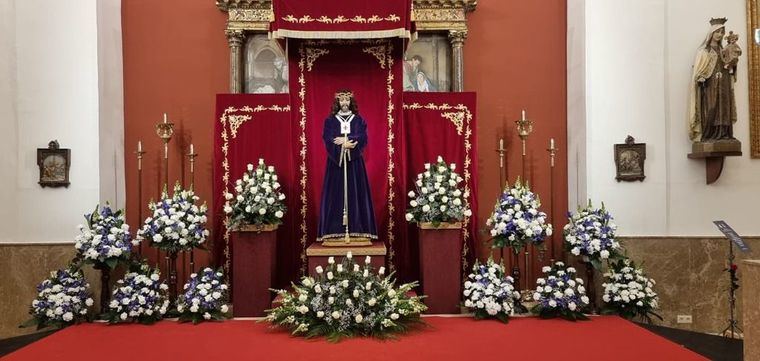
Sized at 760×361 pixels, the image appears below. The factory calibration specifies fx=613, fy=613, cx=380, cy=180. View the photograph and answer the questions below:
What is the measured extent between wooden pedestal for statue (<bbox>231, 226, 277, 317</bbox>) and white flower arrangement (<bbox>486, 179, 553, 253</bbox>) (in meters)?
2.69

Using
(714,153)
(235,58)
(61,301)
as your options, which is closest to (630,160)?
(714,153)

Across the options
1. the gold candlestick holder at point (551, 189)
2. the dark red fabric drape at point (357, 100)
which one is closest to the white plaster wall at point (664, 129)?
the gold candlestick holder at point (551, 189)

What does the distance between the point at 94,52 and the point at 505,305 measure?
586cm

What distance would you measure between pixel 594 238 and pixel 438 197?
1.89 m

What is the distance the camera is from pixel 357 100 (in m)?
8.14

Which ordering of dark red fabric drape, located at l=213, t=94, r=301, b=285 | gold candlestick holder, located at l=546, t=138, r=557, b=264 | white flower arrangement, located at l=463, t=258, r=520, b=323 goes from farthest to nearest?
gold candlestick holder, located at l=546, t=138, r=557, b=264 < dark red fabric drape, located at l=213, t=94, r=301, b=285 < white flower arrangement, located at l=463, t=258, r=520, b=323

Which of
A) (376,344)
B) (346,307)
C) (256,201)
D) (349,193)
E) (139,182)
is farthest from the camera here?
(139,182)

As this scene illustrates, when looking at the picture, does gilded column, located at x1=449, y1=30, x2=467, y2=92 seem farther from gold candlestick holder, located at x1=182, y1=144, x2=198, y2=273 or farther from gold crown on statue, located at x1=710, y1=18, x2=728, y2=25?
gold candlestick holder, located at x1=182, y1=144, x2=198, y2=273

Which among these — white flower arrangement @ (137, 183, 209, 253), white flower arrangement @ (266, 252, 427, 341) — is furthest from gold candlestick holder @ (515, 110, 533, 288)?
white flower arrangement @ (137, 183, 209, 253)

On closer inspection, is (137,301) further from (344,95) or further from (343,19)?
(343,19)

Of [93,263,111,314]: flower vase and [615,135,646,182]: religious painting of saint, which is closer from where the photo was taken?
[93,263,111,314]: flower vase

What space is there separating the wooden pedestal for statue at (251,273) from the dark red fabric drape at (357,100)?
98 centimetres

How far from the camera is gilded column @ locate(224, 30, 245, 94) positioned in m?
8.20

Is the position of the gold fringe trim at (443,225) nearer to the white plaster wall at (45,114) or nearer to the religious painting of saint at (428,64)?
the religious painting of saint at (428,64)
